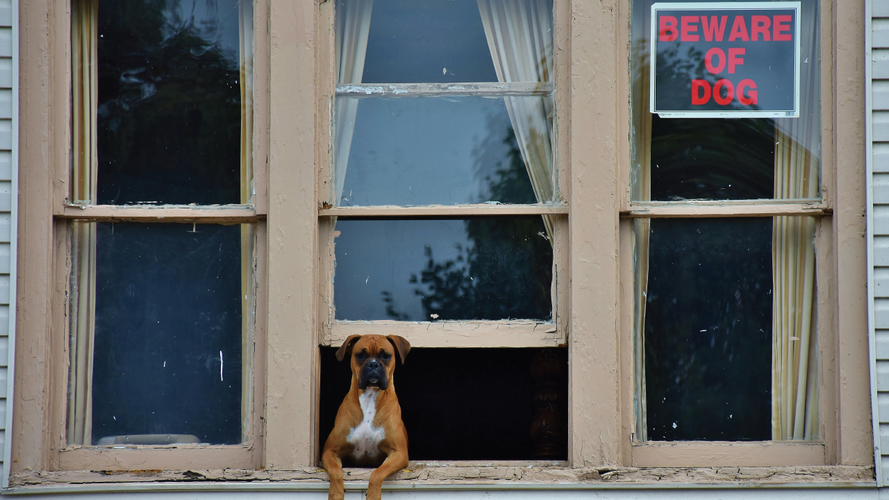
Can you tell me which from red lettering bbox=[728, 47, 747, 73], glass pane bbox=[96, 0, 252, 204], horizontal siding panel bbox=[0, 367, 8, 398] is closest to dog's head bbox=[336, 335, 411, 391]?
glass pane bbox=[96, 0, 252, 204]

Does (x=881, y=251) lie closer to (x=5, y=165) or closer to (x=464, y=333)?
(x=464, y=333)

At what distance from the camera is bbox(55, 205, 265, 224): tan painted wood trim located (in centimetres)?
325

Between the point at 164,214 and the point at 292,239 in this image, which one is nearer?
the point at 292,239

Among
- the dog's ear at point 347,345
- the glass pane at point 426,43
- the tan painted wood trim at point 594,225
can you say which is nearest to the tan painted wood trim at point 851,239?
the tan painted wood trim at point 594,225

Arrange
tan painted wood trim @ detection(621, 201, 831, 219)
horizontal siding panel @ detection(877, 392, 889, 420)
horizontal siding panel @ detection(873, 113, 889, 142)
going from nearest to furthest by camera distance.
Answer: horizontal siding panel @ detection(877, 392, 889, 420)
horizontal siding panel @ detection(873, 113, 889, 142)
tan painted wood trim @ detection(621, 201, 831, 219)

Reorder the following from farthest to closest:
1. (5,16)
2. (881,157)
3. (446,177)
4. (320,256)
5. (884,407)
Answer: (446,177) < (320,256) < (5,16) < (881,157) < (884,407)

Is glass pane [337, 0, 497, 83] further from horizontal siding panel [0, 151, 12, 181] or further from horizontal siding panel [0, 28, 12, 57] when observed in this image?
horizontal siding panel [0, 151, 12, 181]

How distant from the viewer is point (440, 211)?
3.33 metres

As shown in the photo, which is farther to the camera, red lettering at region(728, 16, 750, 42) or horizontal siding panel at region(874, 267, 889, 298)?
red lettering at region(728, 16, 750, 42)

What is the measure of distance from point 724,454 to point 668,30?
74.6 inches

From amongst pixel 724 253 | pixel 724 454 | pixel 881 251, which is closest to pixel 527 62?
pixel 724 253

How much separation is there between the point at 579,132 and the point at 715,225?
74 centimetres

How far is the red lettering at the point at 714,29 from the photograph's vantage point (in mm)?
3332

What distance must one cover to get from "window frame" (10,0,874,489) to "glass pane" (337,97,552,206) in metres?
0.19
